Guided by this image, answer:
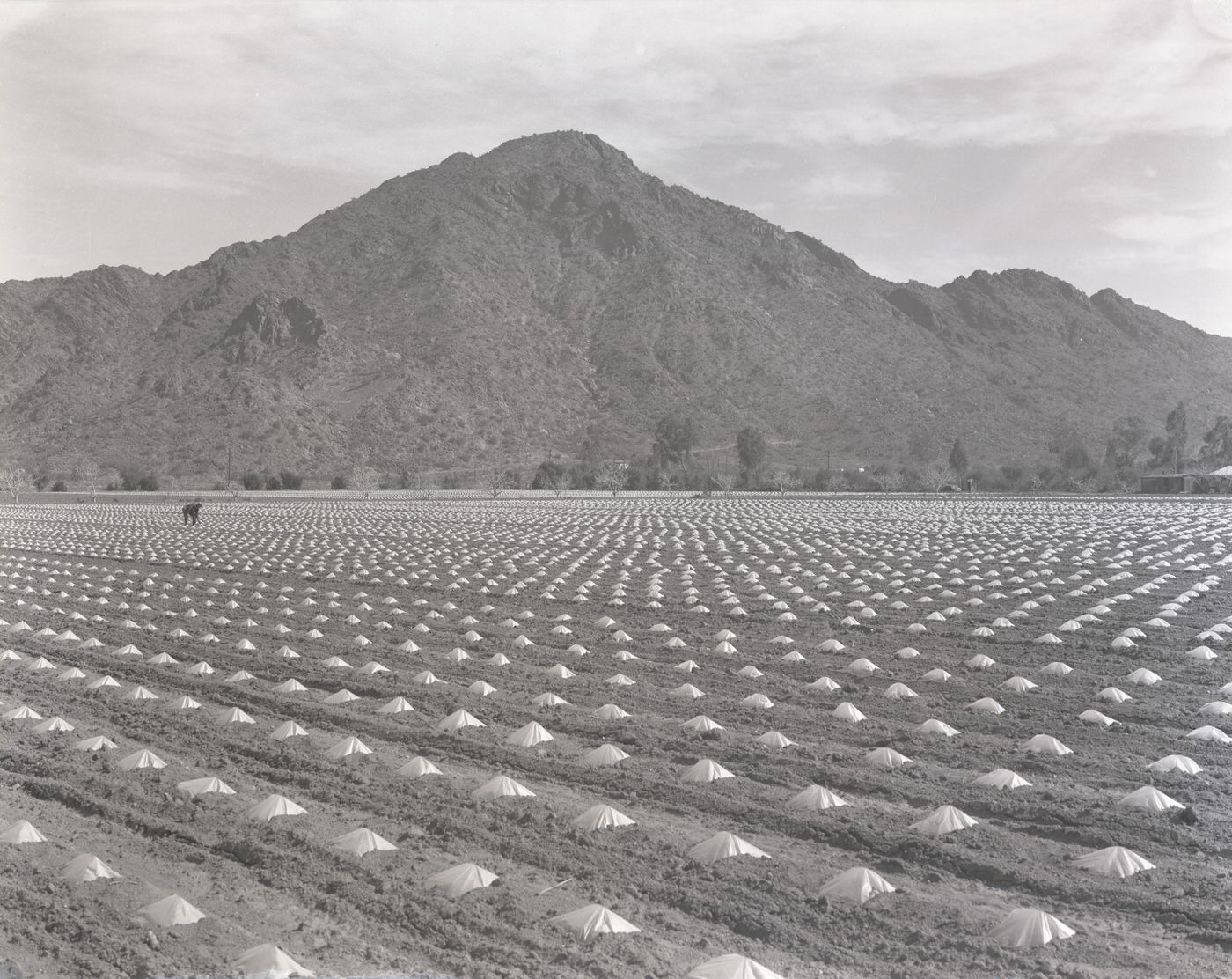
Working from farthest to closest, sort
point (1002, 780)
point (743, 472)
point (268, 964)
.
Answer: point (743, 472) < point (1002, 780) < point (268, 964)

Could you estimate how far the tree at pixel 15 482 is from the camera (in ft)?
233

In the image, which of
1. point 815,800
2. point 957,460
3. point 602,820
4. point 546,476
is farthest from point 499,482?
point 602,820

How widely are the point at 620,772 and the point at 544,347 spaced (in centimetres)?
12990

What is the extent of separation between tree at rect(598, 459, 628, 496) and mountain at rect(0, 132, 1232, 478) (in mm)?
20146

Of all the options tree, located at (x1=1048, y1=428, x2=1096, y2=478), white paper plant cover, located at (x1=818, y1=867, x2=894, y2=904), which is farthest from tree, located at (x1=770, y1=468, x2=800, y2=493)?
white paper plant cover, located at (x1=818, y1=867, x2=894, y2=904)

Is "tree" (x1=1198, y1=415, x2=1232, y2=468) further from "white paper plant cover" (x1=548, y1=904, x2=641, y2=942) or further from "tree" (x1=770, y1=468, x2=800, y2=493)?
"white paper plant cover" (x1=548, y1=904, x2=641, y2=942)

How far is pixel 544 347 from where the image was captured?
5404 inches

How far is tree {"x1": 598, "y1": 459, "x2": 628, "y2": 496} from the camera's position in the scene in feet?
280

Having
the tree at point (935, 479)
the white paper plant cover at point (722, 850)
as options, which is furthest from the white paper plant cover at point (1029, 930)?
the tree at point (935, 479)

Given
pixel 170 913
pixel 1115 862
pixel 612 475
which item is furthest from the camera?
pixel 612 475

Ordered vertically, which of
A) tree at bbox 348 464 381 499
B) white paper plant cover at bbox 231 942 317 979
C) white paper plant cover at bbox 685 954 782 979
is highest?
tree at bbox 348 464 381 499

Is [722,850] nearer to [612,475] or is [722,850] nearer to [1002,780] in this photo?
[1002,780]

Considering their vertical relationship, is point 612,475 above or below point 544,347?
below

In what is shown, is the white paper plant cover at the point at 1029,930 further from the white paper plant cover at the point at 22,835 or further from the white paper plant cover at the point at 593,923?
the white paper plant cover at the point at 22,835
